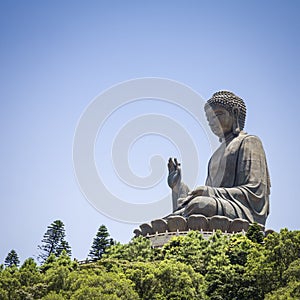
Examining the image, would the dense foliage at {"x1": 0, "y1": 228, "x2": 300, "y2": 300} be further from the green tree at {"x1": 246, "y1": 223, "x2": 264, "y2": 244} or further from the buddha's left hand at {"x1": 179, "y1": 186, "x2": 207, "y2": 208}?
the buddha's left hand at {"x1": 179, "y1": 186, "x2": 207, "y2": 208}

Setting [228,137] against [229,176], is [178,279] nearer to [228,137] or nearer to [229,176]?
[229,176]

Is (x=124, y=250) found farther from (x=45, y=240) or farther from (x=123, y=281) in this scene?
(x=45, y=240)

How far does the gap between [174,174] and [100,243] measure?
4.88m

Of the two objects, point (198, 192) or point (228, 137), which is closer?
point (198, 192)

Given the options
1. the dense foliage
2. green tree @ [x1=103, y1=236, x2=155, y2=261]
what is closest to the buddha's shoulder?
green tree @ [x1=103, y1=236, x2=155, y2=261]

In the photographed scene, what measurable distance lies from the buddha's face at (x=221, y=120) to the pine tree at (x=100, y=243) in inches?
308

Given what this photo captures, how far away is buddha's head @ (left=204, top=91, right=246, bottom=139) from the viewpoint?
35.1 m

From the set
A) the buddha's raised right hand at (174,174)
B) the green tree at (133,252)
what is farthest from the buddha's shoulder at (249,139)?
the green tree at (133,252)

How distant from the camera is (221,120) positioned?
116ft

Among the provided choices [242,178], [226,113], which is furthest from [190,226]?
[226,113]

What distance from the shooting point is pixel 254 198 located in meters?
32.4

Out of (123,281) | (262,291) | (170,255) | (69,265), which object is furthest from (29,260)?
(262,291)

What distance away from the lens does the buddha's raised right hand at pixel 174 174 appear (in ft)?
105

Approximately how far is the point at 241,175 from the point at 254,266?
548 inches
